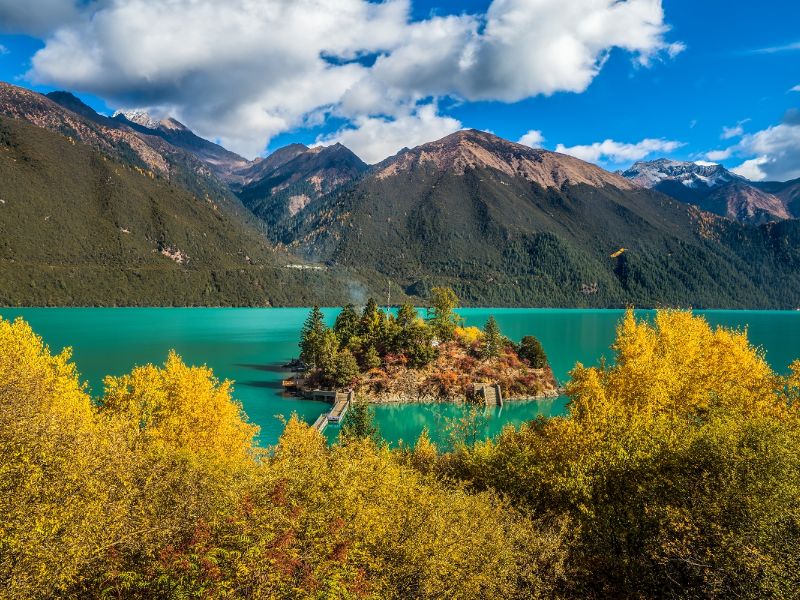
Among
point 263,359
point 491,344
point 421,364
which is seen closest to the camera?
point 421,364

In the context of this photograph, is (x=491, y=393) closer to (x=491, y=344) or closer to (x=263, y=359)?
(x=491, y=344)

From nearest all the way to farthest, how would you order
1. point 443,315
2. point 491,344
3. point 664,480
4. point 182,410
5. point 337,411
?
1. point 664,480
2. point 182,410
3. point 337,411
4. point 491,344
5. point 443,315

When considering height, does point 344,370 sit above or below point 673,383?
below

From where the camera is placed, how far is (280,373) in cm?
11731

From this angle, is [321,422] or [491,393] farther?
[491,393]

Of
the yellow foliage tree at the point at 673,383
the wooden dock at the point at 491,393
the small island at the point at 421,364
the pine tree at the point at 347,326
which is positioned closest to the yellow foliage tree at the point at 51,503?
the yellow foliage tree at the point at 673,383

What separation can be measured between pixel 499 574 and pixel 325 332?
306 ft

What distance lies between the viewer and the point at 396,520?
63.2 ft

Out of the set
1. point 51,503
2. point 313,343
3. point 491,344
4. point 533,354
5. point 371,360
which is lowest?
point 371,360

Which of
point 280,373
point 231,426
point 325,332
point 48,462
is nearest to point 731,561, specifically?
point 48,462

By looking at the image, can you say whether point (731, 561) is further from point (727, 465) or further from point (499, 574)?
point (499, 574)

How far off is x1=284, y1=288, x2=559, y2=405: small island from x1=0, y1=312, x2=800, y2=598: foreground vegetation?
64931 mm

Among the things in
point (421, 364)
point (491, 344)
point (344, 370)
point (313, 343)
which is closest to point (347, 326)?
point (313, 343)

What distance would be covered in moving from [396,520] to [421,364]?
82.2m
